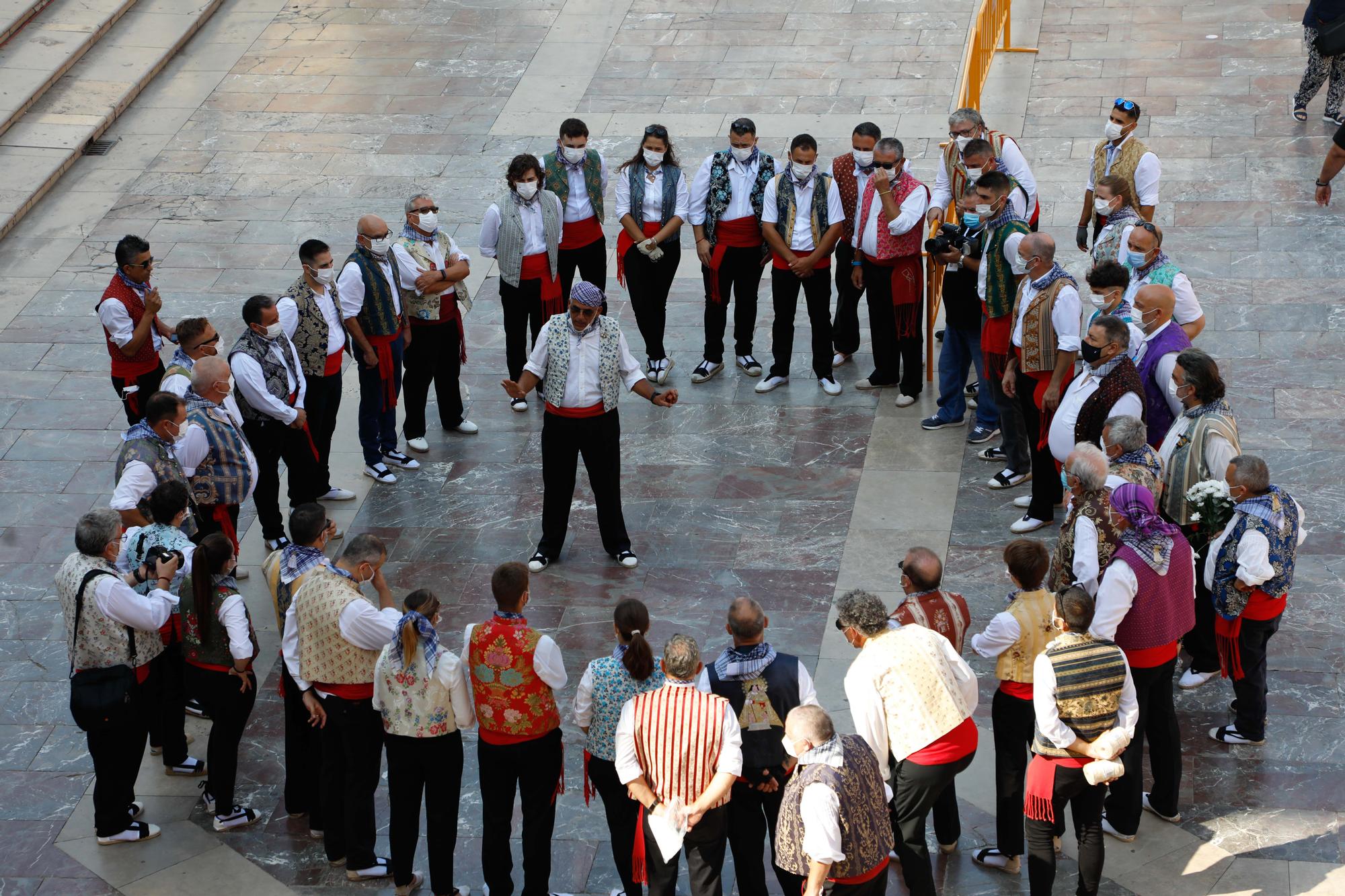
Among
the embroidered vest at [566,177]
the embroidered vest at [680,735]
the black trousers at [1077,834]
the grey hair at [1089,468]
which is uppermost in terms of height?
the embroidered vest at [566,177]

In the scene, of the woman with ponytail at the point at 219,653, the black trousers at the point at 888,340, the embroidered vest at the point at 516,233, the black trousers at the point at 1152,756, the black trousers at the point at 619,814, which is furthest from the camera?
the black trousers at the point at 888,340

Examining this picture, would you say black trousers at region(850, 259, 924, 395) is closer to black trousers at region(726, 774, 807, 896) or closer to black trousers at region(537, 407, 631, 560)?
black trousers at region(537, 407, 631, 560)

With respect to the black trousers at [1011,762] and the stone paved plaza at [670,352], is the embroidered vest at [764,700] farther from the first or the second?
the stone paved plaza at [670,352]

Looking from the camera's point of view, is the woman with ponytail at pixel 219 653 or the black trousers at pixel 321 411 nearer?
→ the woman with ponytail at pixel 219 653

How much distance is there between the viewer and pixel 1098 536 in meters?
6.64

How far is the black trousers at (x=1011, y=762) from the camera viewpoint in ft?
20.9

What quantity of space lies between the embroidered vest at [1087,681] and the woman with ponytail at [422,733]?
2.27 meters

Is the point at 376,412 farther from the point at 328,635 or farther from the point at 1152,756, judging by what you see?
the point at 1152,756

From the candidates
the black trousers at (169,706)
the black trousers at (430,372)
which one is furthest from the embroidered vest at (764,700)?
the black trousers at (430,372)

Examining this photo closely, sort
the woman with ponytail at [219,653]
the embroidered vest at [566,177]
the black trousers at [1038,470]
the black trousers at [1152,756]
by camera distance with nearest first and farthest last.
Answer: the black trousers at [1152,756] → the woman with ponytail at [219,653] → the black trousers at [1038,470] → the embroidered vest at [566,177]

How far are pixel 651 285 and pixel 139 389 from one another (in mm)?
3409

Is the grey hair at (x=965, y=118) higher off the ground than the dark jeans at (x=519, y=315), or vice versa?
the grey hair at (x=965, y=118)

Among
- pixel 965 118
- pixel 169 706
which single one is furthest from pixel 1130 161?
pixel 169 706

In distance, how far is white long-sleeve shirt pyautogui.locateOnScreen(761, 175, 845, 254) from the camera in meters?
10.0
